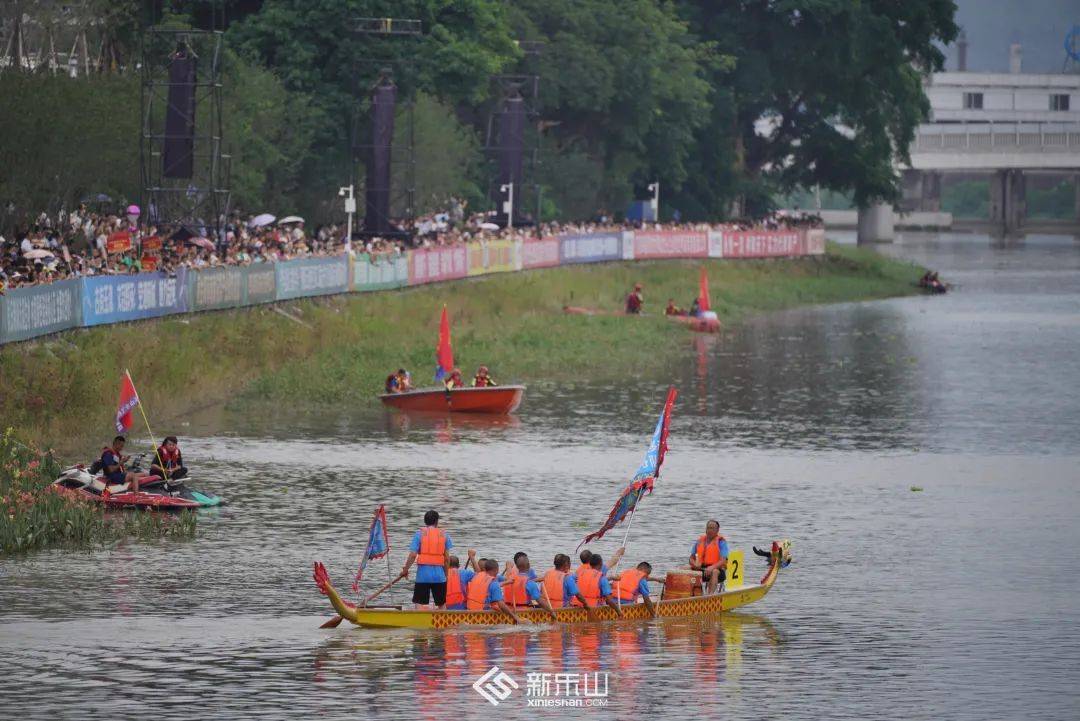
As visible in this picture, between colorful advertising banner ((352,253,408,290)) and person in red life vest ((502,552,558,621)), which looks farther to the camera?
colorful advertising banner ((352,253,408,290))

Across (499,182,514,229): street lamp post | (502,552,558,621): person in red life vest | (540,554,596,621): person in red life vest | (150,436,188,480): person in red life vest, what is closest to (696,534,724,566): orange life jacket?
(540,554,596,621): person in red life vest

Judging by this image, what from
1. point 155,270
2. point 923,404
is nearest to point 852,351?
point 923,404

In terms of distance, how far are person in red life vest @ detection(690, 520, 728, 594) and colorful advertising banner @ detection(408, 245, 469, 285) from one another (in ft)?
136

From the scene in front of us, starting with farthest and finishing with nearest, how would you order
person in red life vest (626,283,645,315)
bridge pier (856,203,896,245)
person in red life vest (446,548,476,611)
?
bridge pier (856,203,896,245) → person in red life vest (626,283,645,315) → person in red life vest (446,548,476,611)

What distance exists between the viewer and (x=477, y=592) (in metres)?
33.2

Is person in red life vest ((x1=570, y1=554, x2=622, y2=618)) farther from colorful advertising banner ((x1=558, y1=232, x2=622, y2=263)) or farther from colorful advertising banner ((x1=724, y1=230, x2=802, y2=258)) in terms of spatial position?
colorful advertising banner ((x1=724, y1=230, x2=802, y2=258))

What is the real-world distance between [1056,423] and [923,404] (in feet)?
18.0

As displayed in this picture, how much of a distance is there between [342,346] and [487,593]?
3362cm

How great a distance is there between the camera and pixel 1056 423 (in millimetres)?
60906

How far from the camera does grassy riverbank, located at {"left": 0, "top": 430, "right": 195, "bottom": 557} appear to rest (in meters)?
39.5

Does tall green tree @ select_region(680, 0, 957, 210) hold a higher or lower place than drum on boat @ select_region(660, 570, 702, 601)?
higher

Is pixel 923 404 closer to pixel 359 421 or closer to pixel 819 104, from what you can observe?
pixel 359 421

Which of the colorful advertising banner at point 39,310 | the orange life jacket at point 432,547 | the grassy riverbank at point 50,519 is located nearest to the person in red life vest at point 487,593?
the orange life jacket at point 432,547
